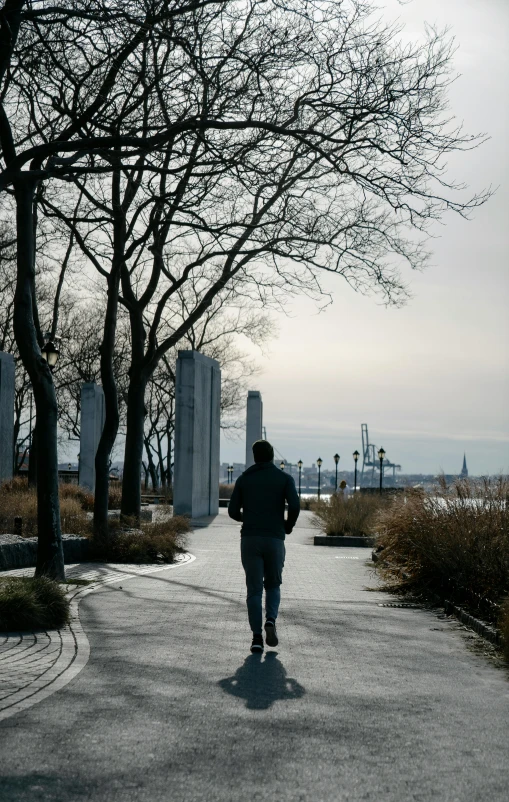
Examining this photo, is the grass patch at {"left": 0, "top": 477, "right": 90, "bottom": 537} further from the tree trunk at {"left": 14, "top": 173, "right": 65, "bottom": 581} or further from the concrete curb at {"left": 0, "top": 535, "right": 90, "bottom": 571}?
the tree trunk at {"left": 14, "top": 173, "right": 65, "bottom": 581}

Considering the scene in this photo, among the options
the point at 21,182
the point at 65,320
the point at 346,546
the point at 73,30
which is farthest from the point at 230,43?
the point at 65,320

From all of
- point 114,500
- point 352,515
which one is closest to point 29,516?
point 352,515

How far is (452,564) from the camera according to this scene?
12938mm

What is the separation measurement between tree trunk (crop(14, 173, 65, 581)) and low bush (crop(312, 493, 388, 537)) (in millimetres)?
13966

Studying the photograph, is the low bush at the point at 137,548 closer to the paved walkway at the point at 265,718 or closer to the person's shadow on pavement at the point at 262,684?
the paved walkway at the point at 265,718

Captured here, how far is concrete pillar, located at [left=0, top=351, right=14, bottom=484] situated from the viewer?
110 ft

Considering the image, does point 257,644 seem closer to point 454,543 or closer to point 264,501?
point 264,501

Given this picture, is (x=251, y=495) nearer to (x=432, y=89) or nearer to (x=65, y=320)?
(x=432, y=89)

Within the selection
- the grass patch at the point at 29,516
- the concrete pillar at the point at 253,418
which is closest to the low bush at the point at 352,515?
the grass patch at the point at 29,516

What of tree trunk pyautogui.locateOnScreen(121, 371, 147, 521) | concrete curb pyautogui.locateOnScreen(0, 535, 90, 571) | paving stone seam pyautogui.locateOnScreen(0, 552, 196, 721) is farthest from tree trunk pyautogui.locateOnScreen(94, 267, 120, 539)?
paving stone seam pyautogui.locateOnScreen(0, 552, 196, 721)

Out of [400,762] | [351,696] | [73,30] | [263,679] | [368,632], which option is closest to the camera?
[400,762]

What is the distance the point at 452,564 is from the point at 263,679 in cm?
577

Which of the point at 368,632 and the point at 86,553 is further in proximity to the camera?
the point at 86,553

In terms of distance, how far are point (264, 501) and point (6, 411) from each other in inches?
1014
